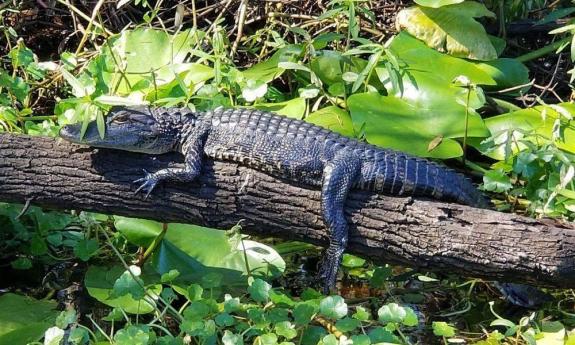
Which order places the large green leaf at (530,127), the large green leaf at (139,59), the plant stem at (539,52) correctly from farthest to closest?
the plant stem at (539,52) → the large green leaf at (139,59) → the large green leaf at (530,127)

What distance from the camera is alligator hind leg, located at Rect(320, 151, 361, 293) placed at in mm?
3211

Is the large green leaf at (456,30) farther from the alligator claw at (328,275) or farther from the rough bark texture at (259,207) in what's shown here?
the alligator claw at (328,275)

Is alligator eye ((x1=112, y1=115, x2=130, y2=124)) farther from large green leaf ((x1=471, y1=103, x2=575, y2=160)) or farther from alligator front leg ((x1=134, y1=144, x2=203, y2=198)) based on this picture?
large green leaf ((x1=471, y1=103, x2=575, y2=160))

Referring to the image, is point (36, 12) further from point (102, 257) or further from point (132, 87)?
point (102, 257)

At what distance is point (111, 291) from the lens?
10.4ft

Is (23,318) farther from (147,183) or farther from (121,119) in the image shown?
(121,119)

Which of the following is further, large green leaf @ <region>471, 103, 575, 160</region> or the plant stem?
the plant stem

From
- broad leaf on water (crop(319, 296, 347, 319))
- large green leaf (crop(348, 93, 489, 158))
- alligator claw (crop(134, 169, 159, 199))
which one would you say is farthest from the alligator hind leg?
alligator claw (crop(134, 169, 159, 199))

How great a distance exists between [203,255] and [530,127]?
72.7 inches

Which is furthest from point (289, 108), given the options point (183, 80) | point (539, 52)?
point (539, 52)

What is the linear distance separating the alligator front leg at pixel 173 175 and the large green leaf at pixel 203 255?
343mm

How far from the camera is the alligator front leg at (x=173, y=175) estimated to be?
127 inches

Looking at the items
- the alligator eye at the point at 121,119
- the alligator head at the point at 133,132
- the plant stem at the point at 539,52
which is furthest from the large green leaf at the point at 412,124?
the plant stem at the point at 539,52

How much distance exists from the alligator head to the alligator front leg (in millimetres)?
200
